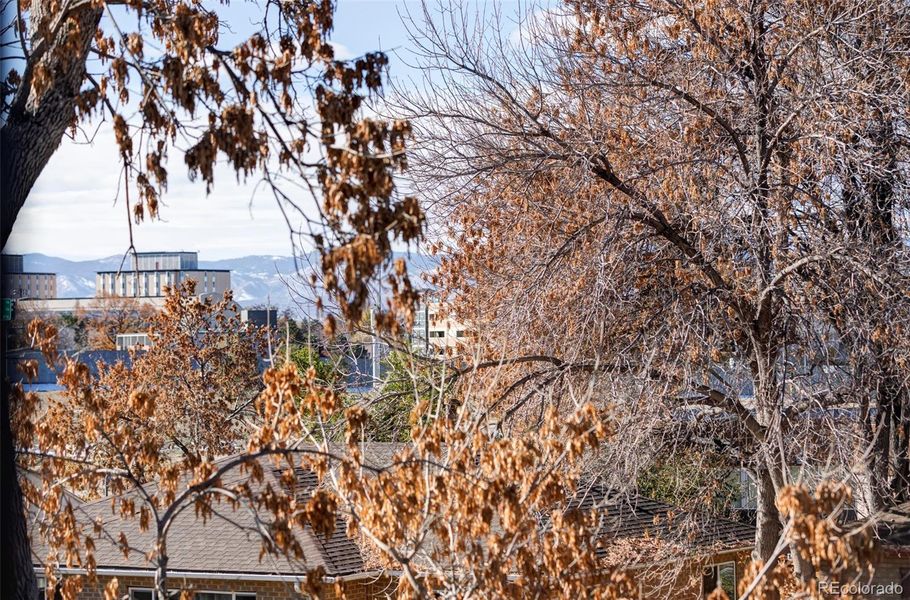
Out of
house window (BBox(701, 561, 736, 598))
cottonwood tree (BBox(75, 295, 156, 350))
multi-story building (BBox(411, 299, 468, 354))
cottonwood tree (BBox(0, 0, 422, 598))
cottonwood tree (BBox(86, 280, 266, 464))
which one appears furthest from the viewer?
cottonwood tree (BBox(75, 295, 156, 350))

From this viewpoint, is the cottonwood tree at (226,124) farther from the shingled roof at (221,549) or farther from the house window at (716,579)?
the house window at (716,579)

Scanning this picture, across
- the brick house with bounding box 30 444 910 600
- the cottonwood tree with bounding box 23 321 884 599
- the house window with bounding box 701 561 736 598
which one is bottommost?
the house window with bounding box 701 561 736 598

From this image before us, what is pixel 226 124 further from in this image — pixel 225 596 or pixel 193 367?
pixel 193 367

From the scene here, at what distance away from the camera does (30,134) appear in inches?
261

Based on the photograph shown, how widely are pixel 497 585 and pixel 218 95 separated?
115 inches

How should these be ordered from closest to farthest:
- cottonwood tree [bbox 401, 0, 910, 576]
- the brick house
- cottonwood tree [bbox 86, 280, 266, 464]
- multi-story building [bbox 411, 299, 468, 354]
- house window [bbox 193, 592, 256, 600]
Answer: cottonwood tree [bbox 401, 0, 910, 576] < the brick house < house window [bbox 193, 592, 256, 600] < multi-story building [bbox 411, 299, 468, 354] < cottonwood tree [bbox 86, 280, 266, 464]

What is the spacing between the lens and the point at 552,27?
1242 cm

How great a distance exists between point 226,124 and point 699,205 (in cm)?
626

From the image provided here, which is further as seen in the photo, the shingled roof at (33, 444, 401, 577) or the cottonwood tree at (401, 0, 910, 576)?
the shingled roof at (33, 444, 401, 577)

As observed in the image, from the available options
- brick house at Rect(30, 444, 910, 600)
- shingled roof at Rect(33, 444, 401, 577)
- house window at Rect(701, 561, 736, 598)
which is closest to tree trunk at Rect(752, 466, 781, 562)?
brick house at Rect(30, 444, 910, 600)

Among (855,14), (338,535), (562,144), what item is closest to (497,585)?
(562,144)

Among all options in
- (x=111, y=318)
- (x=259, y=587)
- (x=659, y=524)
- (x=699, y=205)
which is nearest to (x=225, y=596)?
(x=259, y=587)

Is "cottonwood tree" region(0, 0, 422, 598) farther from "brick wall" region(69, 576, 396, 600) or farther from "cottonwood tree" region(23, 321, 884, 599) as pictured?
"brick wall" region(69, 576, 396, 600)

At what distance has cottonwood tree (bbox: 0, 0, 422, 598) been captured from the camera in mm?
4906
